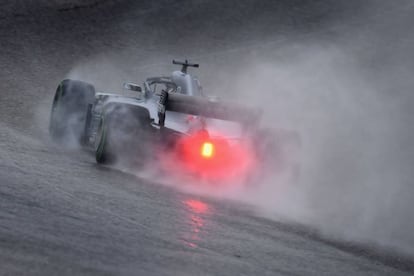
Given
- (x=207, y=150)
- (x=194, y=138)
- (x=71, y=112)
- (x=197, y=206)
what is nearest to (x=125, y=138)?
(x=194, y=138)

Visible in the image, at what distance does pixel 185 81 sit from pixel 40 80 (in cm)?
617

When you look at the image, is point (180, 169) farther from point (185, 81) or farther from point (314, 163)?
point (314, 163)

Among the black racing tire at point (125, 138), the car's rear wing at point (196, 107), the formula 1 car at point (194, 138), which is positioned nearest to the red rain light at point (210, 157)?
the formula 1 car at point (194, 138)

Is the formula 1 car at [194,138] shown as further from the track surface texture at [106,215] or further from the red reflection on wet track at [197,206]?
the red reflection on wet track at [197,206]

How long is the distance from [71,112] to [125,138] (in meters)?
2.74

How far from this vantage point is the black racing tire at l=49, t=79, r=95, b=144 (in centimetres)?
1495

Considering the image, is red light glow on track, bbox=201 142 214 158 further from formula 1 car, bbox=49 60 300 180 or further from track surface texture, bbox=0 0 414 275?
track surface texture, bbox=0 0 414 275

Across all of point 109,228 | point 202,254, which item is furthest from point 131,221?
point 202,254

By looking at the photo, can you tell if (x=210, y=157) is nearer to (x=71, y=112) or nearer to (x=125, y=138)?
(x=125, y=138)

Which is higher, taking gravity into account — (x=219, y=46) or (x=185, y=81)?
(x=219, y=46)

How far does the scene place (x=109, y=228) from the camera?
827 centimetres

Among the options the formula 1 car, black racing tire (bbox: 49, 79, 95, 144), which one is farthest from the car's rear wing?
black racing tire (bbox: 49, 79, 95, 144)

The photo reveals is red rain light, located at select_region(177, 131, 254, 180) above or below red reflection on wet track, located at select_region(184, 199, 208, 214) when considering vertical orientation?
above

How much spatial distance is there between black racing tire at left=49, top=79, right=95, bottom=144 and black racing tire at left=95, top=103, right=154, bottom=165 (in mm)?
2212
